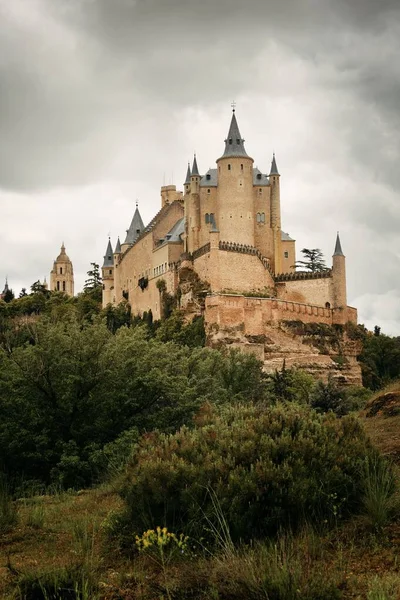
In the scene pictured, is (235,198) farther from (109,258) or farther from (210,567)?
(210,567)

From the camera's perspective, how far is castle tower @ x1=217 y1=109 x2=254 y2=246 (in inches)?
A: 2963

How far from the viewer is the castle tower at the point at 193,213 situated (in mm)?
77062

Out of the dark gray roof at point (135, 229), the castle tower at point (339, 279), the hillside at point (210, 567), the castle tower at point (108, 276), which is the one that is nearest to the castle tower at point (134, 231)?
the dark gray roof at point (135, 229)

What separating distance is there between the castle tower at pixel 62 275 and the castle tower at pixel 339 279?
81.7 meters

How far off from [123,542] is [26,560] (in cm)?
133

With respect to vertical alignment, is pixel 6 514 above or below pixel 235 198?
below

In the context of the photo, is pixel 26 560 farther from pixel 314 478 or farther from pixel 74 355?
pixel 74 355

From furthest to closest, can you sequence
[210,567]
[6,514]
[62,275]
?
[62,275], [6,514], [210,567]

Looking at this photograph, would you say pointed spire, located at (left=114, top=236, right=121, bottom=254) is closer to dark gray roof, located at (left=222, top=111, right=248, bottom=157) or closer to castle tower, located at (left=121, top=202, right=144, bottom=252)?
castle tower, located at (left=121, top=202, right=144, bottom=252)

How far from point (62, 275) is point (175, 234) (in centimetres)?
7457

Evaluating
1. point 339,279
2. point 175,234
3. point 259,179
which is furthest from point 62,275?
point 339,279

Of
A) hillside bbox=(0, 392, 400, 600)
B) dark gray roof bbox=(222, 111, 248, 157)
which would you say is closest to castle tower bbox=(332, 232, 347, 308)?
dark gray roof bbox=(222, 111, 248, 157)

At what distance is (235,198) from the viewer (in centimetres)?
7556

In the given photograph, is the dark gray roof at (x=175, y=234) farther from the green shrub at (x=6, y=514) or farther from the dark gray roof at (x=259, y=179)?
the green shrub at (x=6, y=514)
